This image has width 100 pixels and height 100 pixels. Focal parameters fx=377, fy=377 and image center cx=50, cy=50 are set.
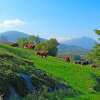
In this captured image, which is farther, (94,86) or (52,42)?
(52,42)

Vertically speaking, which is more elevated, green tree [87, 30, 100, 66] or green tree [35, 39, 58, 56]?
green tree [35, 39, 58, 56]

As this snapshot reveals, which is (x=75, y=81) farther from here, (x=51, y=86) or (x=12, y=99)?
(x=12, y=99)

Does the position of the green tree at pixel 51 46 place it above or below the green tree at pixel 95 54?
above

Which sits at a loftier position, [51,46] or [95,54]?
[51,46]

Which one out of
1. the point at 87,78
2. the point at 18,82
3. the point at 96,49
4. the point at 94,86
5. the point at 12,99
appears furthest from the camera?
the point at 96,49

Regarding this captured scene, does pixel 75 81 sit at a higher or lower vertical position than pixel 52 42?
lower

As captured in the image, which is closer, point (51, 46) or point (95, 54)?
point (95, 54)

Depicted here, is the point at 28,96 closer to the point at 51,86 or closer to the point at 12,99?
the point at 12,99

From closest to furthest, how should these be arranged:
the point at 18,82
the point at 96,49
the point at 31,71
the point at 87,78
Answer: the point at 18,82 → the point at 31,71 → the point at 87,78 → the point at 96,49

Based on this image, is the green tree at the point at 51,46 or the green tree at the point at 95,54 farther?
the green tree at the point at 51,46

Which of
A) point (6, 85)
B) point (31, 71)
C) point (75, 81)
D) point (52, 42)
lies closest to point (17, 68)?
point (31, 71)

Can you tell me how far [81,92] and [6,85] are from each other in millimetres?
10717

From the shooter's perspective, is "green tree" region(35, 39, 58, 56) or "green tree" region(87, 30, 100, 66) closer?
"green tree" region(87, 30, 100, 66)

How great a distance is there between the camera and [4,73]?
2891cm
